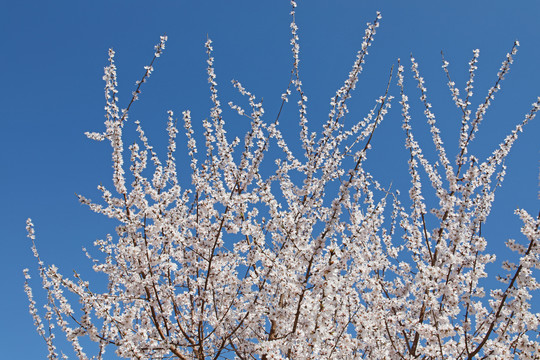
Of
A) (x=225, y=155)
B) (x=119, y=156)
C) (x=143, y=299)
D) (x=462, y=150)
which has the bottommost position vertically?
(x=143, y=299)

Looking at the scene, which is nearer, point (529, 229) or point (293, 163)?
point (529, 229)

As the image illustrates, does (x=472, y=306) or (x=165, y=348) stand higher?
(x=472, y=306)

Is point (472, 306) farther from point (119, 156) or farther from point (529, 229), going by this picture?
point (119, 156)

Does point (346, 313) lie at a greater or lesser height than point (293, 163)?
lesser

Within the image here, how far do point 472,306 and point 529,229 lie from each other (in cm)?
166

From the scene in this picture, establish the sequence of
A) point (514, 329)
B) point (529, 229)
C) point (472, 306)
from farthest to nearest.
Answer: point (472, 306) < point (514, 329) < point (529, 229)

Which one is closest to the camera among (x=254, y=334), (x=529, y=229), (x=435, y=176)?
(x=529, y=229)

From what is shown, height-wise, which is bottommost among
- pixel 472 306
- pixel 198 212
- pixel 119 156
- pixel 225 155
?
pixel 472 306

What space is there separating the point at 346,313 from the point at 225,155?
130 inches

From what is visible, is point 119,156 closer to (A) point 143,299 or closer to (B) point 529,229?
(A) point 143,299

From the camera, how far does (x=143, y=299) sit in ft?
17.5

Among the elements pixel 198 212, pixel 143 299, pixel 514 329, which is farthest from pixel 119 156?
pixel 514 329

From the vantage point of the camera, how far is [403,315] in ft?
19.0

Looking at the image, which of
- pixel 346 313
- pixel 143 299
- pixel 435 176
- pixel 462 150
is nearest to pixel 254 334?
pixel 346 313
